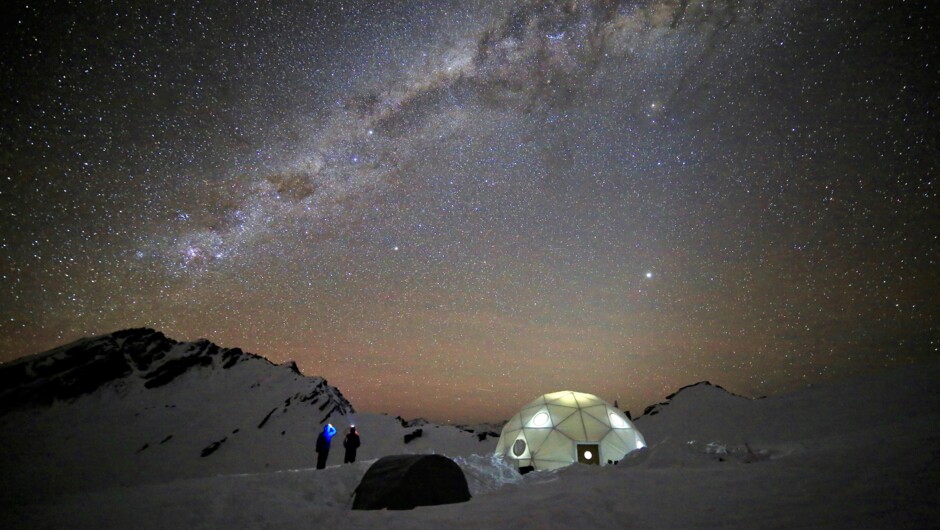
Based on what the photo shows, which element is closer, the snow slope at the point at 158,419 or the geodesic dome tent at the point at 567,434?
the geodesic dome tent at the point at 567,434

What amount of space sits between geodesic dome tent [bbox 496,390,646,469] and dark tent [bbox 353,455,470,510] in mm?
9621

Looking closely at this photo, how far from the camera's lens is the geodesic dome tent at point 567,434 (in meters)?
16.6

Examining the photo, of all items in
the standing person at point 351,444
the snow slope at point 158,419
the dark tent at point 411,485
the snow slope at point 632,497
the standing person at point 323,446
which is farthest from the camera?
the snow slope at point 158,419

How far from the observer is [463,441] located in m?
51.7

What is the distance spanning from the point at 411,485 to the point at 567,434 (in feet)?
37.4

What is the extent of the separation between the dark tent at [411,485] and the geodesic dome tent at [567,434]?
9621mm

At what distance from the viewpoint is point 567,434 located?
Result: 17.3 m

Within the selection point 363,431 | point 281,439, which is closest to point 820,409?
point 363,431

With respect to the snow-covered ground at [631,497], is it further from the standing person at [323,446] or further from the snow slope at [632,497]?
the standing person at [323,446]

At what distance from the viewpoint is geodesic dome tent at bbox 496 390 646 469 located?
16.6m

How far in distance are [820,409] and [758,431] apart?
4.51m

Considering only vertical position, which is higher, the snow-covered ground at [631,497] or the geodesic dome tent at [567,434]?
the snow-covered ground at [631,497]

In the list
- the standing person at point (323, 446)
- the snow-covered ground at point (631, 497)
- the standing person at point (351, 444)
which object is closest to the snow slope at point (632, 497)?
the snow-covered ground at point (631, 497)

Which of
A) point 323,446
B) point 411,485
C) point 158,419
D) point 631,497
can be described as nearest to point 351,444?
point 323,446
